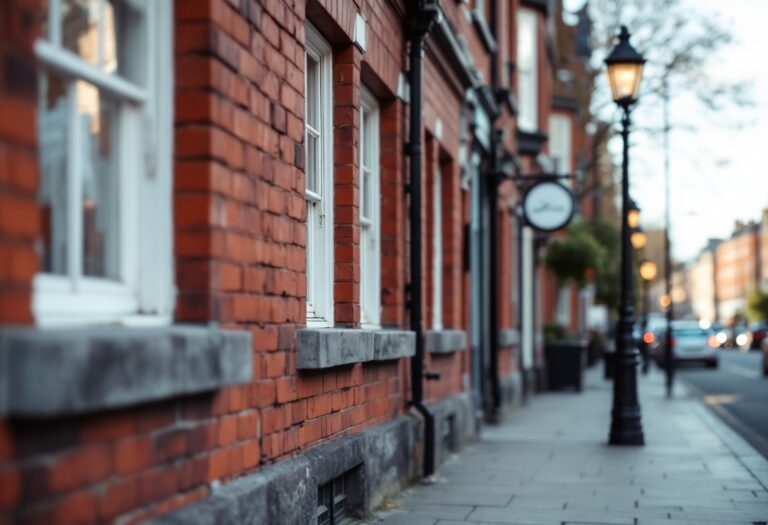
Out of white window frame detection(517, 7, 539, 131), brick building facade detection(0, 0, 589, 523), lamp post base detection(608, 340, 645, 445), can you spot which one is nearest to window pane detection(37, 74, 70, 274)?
brick building facade detection(0, 0, 589, 523)

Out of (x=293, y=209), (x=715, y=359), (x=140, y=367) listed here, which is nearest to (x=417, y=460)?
(x=293, y=209)

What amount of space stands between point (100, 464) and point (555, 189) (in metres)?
13.8

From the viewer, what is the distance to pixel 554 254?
28562 millimetres

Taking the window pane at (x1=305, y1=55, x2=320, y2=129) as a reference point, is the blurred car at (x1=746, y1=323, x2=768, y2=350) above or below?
below

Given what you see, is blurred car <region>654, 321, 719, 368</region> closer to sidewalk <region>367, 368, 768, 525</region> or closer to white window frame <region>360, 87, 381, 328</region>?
sidewalk <region>367, 368, 768, 525</region>

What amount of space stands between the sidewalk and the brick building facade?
1.82 feet

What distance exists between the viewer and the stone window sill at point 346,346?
6227 millimetres

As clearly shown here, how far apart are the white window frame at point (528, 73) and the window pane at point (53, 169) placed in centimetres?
1946

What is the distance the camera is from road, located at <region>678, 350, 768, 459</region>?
16.2 m

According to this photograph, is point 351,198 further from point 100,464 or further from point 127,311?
point 100,464

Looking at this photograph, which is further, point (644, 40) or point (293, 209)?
point (644, 40)

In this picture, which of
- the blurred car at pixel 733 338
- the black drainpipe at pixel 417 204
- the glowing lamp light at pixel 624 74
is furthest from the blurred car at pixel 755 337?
the black drainpipe at pixel 417 204

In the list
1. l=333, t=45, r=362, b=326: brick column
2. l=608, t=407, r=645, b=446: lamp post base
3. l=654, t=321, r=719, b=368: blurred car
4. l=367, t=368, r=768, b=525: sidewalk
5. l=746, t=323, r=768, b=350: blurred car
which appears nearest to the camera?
l=333, t=45, r=362, b=326: brick column

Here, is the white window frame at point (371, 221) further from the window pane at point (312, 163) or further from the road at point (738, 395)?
the road at point (738, 395)
